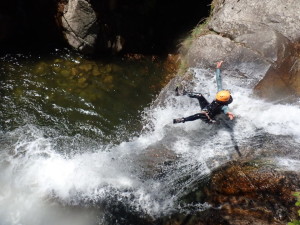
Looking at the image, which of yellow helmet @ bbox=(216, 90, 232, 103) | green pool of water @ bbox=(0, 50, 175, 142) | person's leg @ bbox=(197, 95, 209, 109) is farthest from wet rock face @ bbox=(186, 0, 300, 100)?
green pool of water @ bbox=(0, 50, 175, 142)

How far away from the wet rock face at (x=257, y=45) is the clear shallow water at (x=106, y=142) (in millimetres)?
471

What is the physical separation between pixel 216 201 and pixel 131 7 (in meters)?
6.73

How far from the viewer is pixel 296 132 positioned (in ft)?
22.7

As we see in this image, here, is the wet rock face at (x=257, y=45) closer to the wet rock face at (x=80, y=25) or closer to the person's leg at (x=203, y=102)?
the person's leg at (x=203, y=102)

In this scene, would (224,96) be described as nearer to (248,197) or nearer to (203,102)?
(203,102)

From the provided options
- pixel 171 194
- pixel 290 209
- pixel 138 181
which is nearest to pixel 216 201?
pixel 171 194

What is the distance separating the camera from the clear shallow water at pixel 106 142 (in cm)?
618

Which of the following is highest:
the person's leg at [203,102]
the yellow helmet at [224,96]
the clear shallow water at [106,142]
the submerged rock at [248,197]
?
the yellow helmet at [224,96]

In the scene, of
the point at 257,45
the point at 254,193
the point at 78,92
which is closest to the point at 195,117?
the point at 254,193

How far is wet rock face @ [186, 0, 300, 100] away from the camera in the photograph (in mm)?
7832

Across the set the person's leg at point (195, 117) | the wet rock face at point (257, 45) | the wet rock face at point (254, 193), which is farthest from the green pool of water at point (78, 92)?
the wet rock face at point (254, 193)

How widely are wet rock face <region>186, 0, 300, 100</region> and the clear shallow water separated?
471 mm

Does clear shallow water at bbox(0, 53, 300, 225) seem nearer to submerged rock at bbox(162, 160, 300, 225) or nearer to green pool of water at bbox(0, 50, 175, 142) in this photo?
green pool of water at bbox(0, 50, 175, 142)

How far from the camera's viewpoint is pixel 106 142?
7422 mm
